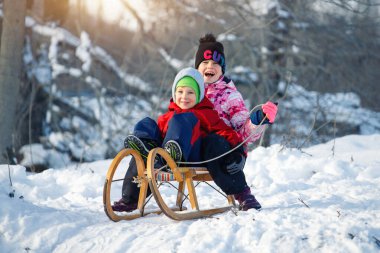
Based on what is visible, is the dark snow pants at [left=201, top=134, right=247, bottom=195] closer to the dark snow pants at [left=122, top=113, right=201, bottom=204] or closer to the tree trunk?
the dark snow pants at [left=122, top=113, right=201, bottom=204]

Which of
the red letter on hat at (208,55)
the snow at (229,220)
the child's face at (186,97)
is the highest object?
the red letter on hat at (208,55)

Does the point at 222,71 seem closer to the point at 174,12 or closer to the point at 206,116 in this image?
the point at 206,116

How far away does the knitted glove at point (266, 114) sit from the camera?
12.3ft

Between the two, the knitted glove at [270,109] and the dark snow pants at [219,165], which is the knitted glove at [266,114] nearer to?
the knitted glove at [270,109]

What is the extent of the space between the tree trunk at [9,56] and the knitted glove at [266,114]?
14.9 ft

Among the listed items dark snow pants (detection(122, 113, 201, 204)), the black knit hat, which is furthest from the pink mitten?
the black knit hat

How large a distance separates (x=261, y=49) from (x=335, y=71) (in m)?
1.72

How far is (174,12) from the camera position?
36.0 feet

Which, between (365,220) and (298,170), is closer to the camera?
(365,220)

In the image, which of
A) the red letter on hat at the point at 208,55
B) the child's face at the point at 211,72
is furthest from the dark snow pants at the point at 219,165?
the red letter on hat at the point at 208,55

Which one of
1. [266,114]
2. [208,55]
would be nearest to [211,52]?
[208,55]

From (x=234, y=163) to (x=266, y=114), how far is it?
0.40 meters

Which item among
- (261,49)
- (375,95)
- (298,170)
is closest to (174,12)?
(261,49)

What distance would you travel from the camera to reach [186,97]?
12.6 feet
